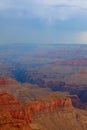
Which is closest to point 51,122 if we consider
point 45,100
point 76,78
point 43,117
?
point 43,117

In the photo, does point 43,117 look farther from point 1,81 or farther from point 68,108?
point 1,81

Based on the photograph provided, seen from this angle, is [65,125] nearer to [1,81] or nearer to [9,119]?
[9,119]

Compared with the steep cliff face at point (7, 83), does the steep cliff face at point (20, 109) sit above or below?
below

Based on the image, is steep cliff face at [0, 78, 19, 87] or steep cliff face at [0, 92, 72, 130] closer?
steep cliff face at [0, 92, 72, 130]

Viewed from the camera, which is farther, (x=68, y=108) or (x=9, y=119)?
(x=68, y=108)

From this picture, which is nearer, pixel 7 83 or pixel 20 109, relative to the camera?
pixel 20 109

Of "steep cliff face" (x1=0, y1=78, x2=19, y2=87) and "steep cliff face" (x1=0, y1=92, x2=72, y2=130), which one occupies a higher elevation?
"steep cliff face" (x1=0, y1=78, x2=19, y2=87)

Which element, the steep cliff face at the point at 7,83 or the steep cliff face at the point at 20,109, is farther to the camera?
the steep cliff face at the point at 7,83

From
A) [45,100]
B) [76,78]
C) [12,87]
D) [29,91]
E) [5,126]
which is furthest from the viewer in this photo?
[76,78]

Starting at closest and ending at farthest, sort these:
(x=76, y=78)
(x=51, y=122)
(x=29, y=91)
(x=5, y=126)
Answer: (x=5, y=126) < (x=51, y=122) < (x=29, y=91) < (x=76, y=78)

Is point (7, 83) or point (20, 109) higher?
point (7, 83)
